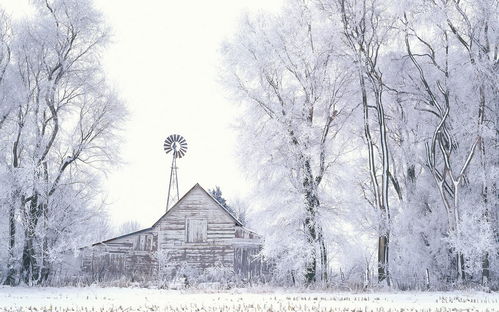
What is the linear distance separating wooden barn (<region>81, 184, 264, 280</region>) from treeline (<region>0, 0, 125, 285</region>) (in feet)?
21.3

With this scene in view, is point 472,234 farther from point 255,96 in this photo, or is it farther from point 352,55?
point 255,96

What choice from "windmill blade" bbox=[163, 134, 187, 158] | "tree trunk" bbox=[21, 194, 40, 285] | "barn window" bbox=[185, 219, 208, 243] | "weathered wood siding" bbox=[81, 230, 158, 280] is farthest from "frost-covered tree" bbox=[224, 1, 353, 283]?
"windmill blade" bbox=[163, 134, 187, 158]

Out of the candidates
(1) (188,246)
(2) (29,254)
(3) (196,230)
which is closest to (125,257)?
(1) (188,246)

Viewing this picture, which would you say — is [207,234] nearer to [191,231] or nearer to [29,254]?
[191,231]

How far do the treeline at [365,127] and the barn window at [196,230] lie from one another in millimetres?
10652

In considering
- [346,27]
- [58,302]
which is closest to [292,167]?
[346,27]

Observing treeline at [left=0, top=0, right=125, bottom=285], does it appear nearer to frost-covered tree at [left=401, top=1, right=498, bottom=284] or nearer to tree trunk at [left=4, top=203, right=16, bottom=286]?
tree trunk at [left=4, top=203, right=16, bottom=286]

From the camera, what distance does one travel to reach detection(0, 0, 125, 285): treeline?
22.6 metres

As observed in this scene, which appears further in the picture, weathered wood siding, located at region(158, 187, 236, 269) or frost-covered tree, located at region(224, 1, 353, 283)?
weathered wood siding, located at region(158, 187, 236, 269)

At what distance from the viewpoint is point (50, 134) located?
2428cm

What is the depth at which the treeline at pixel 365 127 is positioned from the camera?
21094 millimetres

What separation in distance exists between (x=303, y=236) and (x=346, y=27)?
30.8ft

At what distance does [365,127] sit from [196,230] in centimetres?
1417

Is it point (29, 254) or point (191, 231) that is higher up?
point (191, 231)
